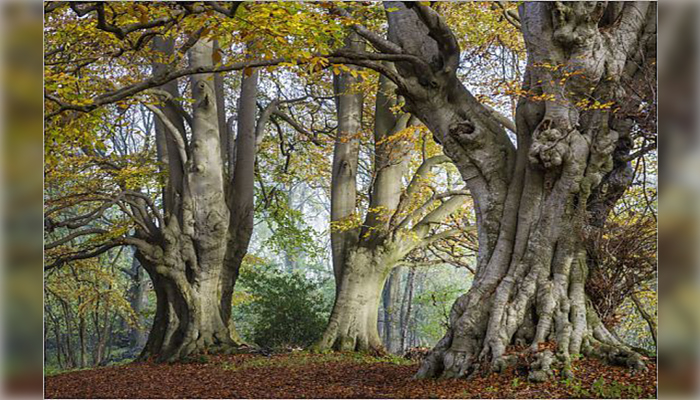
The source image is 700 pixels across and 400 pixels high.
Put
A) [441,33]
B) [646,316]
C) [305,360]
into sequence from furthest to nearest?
[305,360] < [441,33] < [646,316]

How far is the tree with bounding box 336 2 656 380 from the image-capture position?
5730 millimetres

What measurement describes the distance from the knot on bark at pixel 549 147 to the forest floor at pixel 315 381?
198cm

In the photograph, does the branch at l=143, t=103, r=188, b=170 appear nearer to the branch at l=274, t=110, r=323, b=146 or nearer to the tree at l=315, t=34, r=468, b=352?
the branch at l=274, t=110, r=323, b=146

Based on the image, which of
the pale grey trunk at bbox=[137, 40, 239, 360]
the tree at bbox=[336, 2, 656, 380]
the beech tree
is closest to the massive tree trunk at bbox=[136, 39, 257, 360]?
the pale grey trunk at bbox=[137, 40, 239, 360]

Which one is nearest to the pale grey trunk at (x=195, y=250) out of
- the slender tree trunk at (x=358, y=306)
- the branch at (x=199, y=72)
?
the slender tree trunk at (x=358, y=306)

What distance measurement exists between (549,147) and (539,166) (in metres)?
0.26

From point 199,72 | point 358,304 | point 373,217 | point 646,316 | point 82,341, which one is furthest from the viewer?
point 82,341

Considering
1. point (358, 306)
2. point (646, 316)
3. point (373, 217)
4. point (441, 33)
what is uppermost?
point (441, 33)

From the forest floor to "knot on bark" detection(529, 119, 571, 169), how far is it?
1.98 metres

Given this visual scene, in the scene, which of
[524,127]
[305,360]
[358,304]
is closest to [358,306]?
[358,304]

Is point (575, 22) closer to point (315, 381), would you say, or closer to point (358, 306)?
point (315, 381)

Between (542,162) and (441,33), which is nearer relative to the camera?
(542,162)

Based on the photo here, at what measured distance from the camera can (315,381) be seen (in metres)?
7.14
